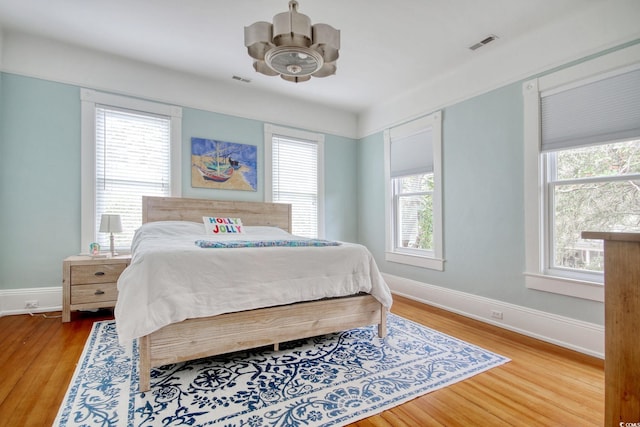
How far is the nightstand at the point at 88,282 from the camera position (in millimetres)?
2922

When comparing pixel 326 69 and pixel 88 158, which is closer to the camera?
pixel 326 69

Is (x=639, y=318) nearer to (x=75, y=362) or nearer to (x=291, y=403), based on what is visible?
Answer: (x=291, y=403)

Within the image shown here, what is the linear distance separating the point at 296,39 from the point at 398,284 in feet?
11.0

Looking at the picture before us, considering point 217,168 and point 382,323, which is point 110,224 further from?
point 382,323

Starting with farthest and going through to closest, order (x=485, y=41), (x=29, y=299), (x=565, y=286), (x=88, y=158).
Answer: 1. (x=88, y=158)
2. (x=29, y=299)
3. (x=485, y=41)
4. (x=565, y=286)

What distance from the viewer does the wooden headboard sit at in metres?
3.59

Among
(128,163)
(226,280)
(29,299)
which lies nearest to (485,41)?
(226,280)

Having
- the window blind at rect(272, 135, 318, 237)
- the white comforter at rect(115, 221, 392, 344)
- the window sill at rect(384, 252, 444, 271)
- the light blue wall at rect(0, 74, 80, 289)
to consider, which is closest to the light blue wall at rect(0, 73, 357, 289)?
the light blue wall at rect(0, 74, 80, 289)

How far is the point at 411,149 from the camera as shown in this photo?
417 cm

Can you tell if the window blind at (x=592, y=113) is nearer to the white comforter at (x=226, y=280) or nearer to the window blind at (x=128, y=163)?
the white comforter at (x=226, y=280)

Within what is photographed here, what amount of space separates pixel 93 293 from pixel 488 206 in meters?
4.13

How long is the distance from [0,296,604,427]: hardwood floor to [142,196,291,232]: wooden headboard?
4.54ft

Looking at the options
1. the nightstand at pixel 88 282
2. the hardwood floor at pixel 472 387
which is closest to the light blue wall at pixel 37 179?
the nightstand at pixel 88 282

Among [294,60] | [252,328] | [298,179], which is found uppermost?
[294,60]
